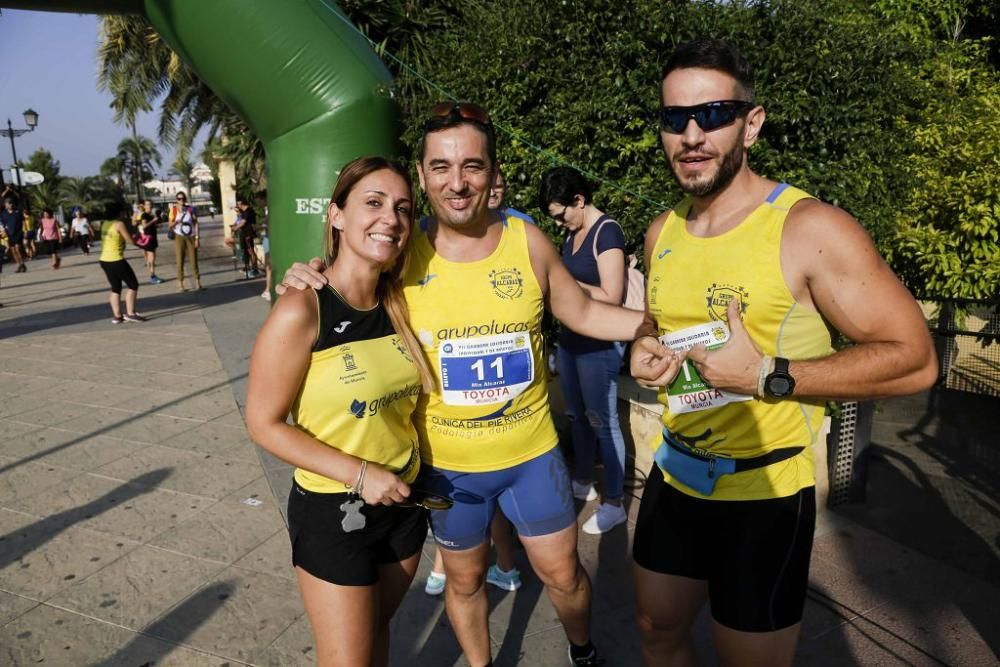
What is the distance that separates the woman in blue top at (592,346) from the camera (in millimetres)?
3601

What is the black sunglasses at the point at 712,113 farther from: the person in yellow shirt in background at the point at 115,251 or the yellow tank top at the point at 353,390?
the person in yellow shirt in background at the point at 115,251

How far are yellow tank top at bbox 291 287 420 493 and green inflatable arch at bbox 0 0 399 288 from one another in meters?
3.37

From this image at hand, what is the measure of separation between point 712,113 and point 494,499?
4.78ft

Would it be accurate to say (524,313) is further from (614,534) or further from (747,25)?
(747,25)

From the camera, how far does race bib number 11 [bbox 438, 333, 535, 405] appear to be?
90.4 inches

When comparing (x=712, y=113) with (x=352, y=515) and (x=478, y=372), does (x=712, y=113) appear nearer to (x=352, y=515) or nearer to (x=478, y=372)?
(x=478, y=372)

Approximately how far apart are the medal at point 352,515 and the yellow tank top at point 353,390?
5cm

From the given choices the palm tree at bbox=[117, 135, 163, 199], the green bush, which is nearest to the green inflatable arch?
the green bush

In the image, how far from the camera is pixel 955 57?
5492 mm

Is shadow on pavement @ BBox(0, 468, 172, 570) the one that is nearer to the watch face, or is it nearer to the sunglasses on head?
the sunglasses on head

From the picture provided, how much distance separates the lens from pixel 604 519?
385 cm

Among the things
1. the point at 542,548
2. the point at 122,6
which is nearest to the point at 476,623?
the point at 542,548

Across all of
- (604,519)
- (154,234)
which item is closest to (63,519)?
(604,519)

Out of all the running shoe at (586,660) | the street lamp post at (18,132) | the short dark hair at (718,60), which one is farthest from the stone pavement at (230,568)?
the street lamp post at (18,132)
